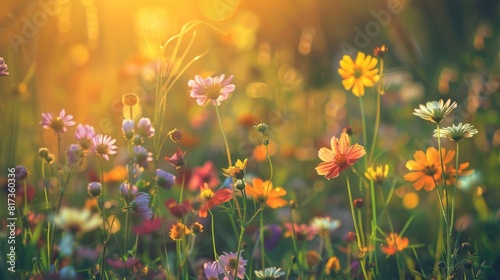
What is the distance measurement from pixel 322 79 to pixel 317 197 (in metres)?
0.45

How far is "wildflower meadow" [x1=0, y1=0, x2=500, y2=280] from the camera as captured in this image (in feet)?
3.33

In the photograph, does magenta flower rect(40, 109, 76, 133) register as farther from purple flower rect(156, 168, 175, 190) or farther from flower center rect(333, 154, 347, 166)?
flower center rect(333, 154, 347, 166)

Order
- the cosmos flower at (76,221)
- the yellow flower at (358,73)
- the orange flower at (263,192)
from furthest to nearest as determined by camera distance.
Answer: the cosmos flower at (76,221) < the yellow flower at (358,73) < the orange flower at (263,192)

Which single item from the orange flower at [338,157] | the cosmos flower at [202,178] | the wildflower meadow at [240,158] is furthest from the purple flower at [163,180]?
the cosmos flower at [202,178]

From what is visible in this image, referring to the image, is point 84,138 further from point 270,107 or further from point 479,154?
point 270,107

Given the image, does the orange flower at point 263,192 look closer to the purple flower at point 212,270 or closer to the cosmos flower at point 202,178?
the purple flower at point 212,270

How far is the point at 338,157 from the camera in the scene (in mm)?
942

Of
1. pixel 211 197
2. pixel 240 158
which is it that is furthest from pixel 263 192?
pixel 240 158

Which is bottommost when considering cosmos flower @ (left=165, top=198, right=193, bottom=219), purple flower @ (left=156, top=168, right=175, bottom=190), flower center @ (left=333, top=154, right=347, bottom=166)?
cosmos flower @ (left=165, top=198, right=193, bottom=219)

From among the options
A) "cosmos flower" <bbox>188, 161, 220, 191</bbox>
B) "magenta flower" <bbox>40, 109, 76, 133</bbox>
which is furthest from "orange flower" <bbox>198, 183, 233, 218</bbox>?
"cosmos flower" <bbox>188, 161, 220, 191</bbox>

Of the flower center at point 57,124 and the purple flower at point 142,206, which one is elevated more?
the flower center at point 57,124

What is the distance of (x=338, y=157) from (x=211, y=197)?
0.61 ft

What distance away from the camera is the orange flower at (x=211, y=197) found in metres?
0.95

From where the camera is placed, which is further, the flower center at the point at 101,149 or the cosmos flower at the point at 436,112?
the flower center at the point at 101,149
